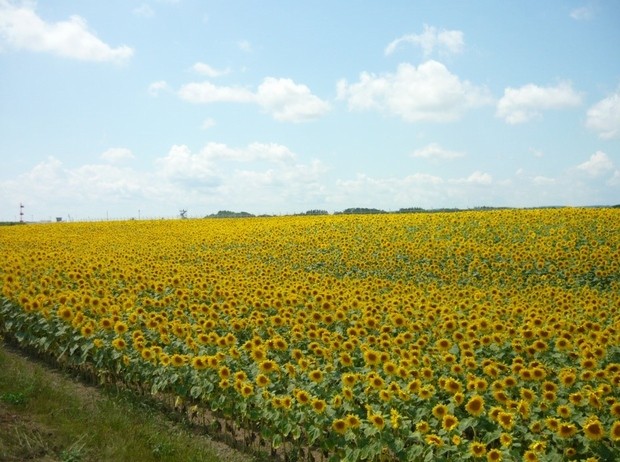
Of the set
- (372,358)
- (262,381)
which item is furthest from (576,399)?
(262,381)

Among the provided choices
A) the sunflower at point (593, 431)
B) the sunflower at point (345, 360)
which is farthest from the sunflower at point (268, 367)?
the sunflower at point (593, 431)

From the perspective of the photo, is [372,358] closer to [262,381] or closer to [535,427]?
[262,381]

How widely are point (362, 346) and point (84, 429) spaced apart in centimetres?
357

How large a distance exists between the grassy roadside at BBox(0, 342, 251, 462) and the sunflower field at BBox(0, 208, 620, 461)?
451 millimetres

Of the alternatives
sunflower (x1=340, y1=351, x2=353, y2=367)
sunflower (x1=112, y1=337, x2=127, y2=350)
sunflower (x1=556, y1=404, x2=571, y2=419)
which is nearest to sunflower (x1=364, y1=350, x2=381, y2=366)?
sunflower (x1=340, y1=351, x2=353, y2=367)

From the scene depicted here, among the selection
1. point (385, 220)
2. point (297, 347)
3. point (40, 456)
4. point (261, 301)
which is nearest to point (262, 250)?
point (385, 220)

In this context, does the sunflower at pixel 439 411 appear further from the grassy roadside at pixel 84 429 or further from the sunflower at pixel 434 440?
the grassy roadside at pixel 84 429

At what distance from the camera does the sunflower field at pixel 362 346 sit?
581 centimetres

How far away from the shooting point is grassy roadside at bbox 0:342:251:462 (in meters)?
5.97

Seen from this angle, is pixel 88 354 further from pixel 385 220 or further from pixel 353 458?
pixel 385 220

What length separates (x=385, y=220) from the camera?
2822 cm

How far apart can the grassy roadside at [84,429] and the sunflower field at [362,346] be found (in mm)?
451

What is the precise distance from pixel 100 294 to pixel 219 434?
5.84m

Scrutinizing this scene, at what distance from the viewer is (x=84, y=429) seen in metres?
6.55
